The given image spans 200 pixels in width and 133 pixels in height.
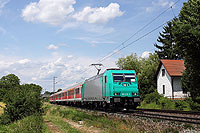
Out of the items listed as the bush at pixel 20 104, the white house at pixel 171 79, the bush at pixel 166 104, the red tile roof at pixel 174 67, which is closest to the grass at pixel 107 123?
the bush at pixel 20 104

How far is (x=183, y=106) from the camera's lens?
76.2ft

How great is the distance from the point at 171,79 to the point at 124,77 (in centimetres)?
2320

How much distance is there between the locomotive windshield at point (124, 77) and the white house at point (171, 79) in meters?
21.0

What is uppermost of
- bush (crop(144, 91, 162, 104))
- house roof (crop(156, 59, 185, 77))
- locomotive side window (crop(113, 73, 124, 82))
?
house roof (crop(156, 59, 185, 77))

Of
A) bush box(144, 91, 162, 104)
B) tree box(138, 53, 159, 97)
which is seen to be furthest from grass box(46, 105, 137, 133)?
tree box(138, 53, 159, 97)

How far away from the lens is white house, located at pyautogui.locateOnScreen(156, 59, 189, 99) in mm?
39406

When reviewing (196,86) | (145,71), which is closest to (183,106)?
(196,86)

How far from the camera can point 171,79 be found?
39.4m

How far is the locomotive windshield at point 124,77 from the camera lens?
18016 millimetres

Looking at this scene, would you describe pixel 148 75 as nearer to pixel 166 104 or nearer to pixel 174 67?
pixel 174 67

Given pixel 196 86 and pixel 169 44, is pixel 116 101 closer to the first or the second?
pixel 196 86

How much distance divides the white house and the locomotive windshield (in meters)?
21.0

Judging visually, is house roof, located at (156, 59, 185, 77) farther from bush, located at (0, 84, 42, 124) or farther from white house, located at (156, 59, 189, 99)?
bush, located at (0, 84, 42, 124)

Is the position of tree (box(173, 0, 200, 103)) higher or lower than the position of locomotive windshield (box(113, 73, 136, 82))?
higher
